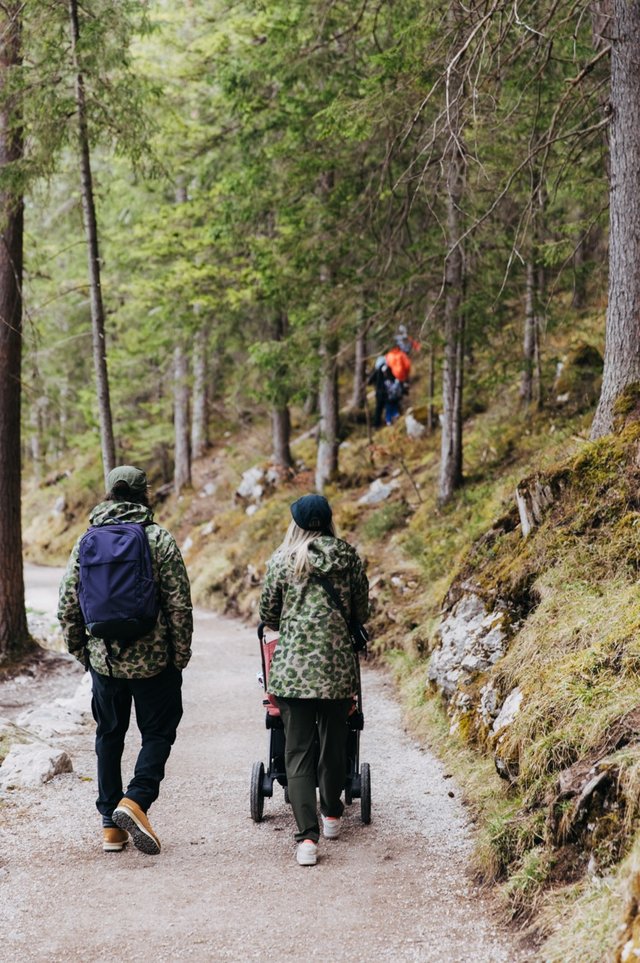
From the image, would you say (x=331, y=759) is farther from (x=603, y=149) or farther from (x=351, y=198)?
(x=351, y=198)

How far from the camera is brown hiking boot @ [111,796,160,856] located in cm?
500

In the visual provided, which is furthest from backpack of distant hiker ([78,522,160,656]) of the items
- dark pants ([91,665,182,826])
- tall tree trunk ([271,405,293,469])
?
tall tree trunk ([271,405,293,469])

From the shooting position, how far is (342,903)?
4395 millimetres

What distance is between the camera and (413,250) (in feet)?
40.3

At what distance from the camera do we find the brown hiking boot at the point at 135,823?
500 centimetres

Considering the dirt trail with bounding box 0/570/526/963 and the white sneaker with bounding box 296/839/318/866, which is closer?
the dirt trail with bounding box 0/570/526/963

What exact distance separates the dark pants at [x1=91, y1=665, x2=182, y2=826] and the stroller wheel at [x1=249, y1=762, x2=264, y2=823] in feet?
2.37

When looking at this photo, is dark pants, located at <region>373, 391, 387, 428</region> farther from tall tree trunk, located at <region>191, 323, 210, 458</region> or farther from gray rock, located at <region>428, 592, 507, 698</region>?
gray rock, located at <region>428, 592, 507, 698</region>

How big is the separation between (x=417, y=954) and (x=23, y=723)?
18.2 ft

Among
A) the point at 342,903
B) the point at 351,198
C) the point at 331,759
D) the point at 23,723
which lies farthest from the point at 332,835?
the point at 351,198

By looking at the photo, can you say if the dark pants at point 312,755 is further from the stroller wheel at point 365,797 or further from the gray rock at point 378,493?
the gray rock at point 378,493

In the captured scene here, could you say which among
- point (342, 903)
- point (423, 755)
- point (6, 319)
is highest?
point (6, 319)

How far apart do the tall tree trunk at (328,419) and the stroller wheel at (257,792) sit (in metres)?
9.46

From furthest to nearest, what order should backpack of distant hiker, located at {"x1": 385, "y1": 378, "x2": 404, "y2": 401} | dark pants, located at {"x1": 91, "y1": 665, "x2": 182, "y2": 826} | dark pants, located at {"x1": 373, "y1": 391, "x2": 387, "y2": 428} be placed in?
dark pants, located at {"x1": 373, "y1": 391, "x2": 387, "y2": 428}, backpack of distant hiker, located at {"x1": 385, "y1": 378, "x2": 404, "y2": 401}, dark pants, located at {"x1": 91, "y1": 665, "x2": 182, "y2": 826}
